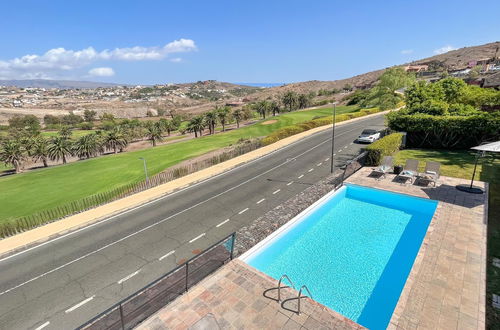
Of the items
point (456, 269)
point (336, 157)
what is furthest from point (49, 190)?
point (456, 269)

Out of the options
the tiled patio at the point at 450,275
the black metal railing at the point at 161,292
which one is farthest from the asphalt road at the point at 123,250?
the tiled patio at the point at 450,275

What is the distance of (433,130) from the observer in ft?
85.0

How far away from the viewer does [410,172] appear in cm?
1816

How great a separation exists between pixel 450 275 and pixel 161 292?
10637mm

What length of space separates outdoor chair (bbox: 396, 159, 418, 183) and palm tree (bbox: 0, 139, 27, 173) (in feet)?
214

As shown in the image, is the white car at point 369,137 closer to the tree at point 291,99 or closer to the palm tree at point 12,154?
the palm tree at point 12,154

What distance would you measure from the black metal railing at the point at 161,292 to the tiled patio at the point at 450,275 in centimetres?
635

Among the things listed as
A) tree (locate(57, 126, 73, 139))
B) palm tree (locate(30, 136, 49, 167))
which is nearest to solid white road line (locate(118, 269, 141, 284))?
palm tree (locate(30, 136, 49, 167))

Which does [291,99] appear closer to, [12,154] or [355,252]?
[12,154]

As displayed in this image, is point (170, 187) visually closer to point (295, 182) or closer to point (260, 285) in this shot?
point (295, 182)

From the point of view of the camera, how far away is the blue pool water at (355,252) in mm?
9078

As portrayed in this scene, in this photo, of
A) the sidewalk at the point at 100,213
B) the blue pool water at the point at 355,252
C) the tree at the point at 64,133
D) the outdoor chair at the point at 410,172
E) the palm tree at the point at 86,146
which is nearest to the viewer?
the blue pool water at the point at 355,252

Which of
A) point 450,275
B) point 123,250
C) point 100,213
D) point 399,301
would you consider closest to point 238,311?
point 399,301

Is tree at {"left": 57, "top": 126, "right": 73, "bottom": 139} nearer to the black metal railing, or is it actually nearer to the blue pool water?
the black metal railing
